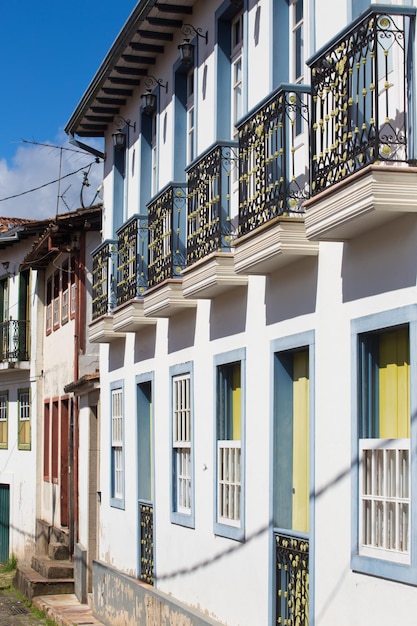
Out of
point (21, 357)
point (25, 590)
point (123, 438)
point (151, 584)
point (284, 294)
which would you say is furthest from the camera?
point (21, 357)

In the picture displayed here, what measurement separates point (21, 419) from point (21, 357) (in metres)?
1.57

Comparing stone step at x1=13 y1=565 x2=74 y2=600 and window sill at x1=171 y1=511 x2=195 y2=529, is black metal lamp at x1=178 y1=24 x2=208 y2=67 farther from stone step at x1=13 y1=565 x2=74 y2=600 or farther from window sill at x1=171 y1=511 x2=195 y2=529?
stone step at x1=13 y1=565 x2=74 y2=600

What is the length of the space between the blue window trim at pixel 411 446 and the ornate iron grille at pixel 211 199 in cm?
297

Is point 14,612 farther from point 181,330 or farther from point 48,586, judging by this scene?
point 181,330

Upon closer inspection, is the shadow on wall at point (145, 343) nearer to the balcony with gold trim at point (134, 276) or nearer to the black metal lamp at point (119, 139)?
the balcony with gold trim at point (134, 276)

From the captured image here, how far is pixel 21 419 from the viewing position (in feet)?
92.9

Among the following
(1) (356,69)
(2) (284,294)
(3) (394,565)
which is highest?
(1) (356,69)

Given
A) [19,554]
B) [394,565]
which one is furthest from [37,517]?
[394,565]

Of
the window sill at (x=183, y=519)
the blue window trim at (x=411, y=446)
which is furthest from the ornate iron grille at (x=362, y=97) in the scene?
the window sill at (x=183, y=519)

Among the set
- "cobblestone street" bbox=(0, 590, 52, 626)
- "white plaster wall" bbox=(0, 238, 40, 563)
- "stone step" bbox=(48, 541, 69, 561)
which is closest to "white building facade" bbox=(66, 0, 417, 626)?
"cobblestone street" bbox=(0, 590, 52, 626)

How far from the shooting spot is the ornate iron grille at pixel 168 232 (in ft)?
43.3

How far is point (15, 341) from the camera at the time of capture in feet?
92.5

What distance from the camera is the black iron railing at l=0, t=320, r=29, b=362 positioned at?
91.5 feet

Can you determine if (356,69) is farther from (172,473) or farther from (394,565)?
(172,473)
